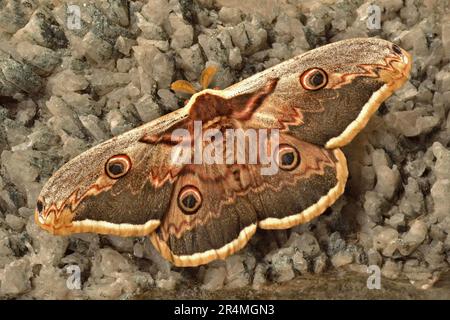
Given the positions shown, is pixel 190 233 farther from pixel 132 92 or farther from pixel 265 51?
pixel 265 51

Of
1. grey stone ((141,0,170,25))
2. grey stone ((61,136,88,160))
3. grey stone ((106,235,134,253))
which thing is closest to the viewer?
grey stone ((106,235,134,253))

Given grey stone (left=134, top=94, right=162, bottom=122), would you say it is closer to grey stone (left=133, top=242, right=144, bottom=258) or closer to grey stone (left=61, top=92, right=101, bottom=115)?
grey stone (left=61, top=92, right=101, bottom=115)

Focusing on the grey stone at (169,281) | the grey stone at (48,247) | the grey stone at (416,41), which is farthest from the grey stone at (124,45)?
the grey stone at (416,41)

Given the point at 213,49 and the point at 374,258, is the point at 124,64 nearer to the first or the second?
the point at 213,49

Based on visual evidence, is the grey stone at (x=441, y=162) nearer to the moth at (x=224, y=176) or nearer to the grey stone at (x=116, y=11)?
the moth at (x=224, y=176)

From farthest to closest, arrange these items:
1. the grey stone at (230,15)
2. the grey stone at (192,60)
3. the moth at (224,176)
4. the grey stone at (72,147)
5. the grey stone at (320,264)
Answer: the grey stone at (230,15) → the grey stone at (192,60) → the grey stone at (72,147) → the grey stone at (320,264) → the moth at (224,176)

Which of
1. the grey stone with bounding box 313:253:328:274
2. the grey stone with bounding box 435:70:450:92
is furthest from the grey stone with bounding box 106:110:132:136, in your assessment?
the grey stone with bounding box 435:70:450:92

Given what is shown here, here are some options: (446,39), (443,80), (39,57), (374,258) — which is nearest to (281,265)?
(374,258)

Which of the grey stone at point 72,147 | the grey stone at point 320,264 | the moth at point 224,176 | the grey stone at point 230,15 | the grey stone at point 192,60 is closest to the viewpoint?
the moth at point 224,176
